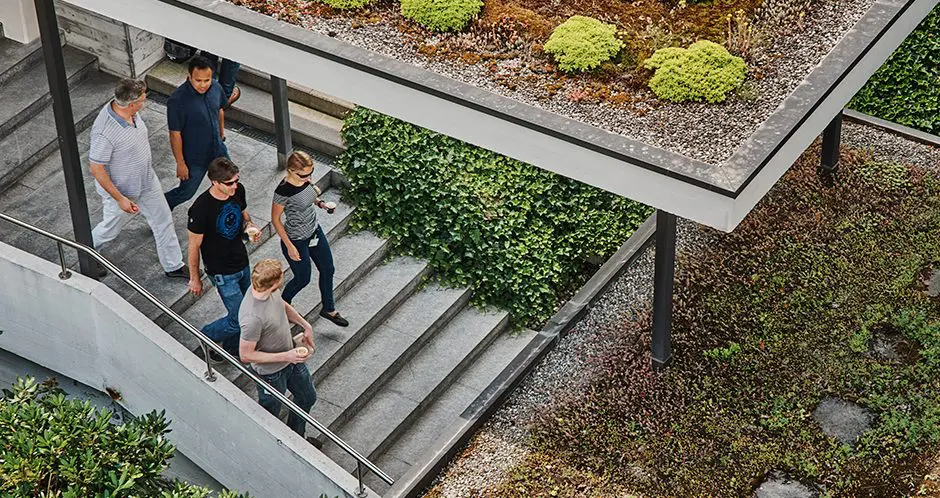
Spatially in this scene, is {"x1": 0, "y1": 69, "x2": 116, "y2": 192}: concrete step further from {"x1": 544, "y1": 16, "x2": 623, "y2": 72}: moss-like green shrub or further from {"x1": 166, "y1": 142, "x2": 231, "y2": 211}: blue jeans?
{"x1": 544, "y1": 16, "x2": 623, "y2": 72}: moss-like green shrub

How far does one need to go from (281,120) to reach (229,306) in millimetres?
2435

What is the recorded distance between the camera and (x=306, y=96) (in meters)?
12.4

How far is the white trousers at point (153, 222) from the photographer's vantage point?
10148 mm

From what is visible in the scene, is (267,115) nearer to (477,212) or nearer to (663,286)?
(477,212)

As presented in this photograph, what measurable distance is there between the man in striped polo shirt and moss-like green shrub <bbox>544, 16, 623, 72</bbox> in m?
3.05

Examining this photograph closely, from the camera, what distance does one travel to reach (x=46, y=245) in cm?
1086

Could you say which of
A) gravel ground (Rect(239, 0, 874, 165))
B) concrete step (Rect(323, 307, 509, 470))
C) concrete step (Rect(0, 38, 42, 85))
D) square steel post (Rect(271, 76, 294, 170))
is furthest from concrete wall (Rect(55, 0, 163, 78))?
gravel ground (Rect(239, 0, 874, 165))

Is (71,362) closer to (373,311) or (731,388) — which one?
(373,311)

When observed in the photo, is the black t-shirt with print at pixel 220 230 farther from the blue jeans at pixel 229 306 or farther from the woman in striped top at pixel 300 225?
the woman in striped top at pixel 300 225

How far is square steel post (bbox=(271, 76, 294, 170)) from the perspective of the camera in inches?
448

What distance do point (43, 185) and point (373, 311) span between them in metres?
3.05

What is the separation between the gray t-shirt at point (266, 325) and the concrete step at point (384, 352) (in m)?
1.25

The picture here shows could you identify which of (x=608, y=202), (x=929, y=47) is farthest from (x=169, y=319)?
(x=929, y=47)

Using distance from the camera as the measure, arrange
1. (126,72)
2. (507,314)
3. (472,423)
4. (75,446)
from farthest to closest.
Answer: (126,72)
(507,314)
(472,423)
(75,446)
